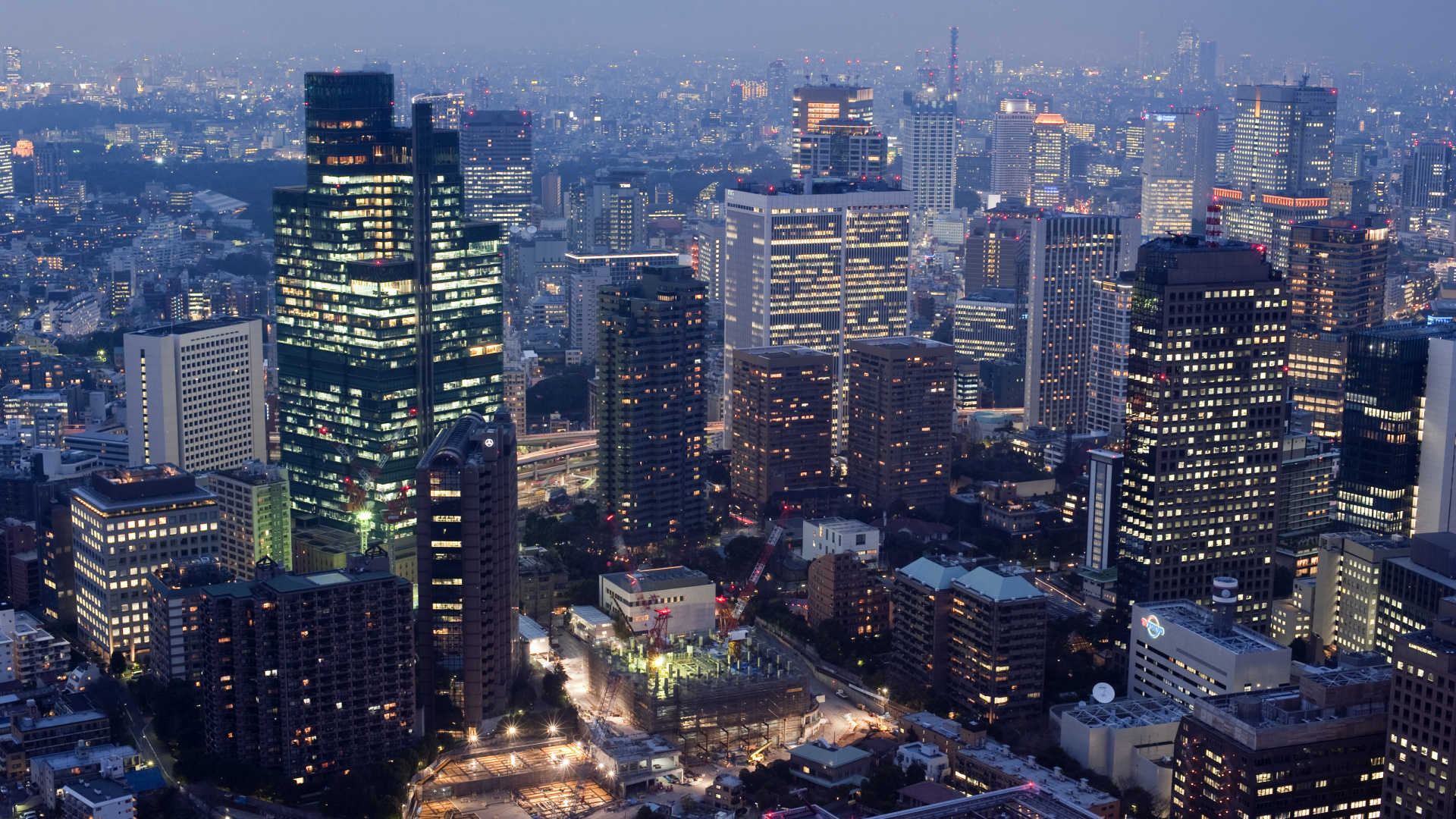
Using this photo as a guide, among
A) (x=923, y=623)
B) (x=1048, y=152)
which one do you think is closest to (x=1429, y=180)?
(x=1048, y=152)

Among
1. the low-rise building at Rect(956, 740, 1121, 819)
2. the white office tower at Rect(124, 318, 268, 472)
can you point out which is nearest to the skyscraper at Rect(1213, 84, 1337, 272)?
the white office tower at Rect(124, 318, 268, 472)

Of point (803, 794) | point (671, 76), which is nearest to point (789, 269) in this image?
point (803, 794)

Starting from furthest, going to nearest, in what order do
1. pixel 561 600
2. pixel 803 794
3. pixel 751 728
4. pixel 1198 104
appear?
1. pixel 1198 104
2. pixel 561 600
3. pixel 751 728
4. pixel 803 794

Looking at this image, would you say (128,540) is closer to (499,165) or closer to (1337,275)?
(1337,275)

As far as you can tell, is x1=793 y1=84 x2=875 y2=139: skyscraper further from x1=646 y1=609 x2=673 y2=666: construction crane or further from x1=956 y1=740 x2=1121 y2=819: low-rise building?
x1=956 y1=740 x2=1121 y2=819: low-rise building

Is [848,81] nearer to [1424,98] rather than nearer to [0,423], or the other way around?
[1424,98]

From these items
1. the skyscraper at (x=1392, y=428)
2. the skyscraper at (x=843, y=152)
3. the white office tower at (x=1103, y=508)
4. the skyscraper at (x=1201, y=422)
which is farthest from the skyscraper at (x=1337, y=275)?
the skyscraper at (x=1201, y=422)
